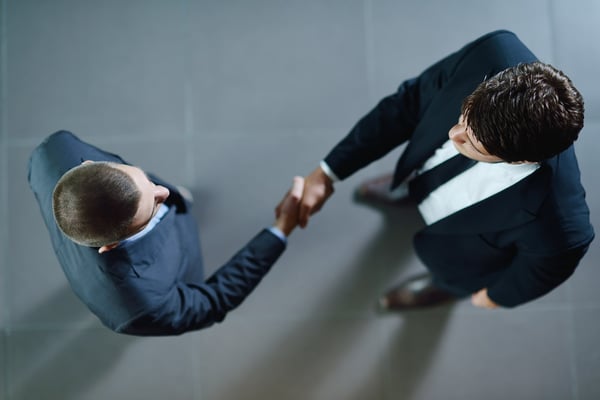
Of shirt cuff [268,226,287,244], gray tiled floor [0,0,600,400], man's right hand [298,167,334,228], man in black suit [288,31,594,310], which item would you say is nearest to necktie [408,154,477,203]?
man in black suit [288,31,594,310]

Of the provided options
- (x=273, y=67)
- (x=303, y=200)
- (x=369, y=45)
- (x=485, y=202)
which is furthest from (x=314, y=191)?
(x=369, y=45)

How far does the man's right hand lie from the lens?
152cm

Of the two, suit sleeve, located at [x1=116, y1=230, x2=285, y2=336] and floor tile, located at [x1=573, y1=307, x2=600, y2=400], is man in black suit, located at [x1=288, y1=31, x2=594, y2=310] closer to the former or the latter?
suit sleeve, located at [x1=116, y1=230, x2=285, y2=336]

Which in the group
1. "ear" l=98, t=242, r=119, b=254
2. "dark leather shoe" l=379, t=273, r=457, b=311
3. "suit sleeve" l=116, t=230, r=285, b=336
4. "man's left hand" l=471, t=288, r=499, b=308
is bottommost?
"dark leather shoe" l=379, t=273, r=457, b=311

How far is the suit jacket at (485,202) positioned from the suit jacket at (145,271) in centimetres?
45

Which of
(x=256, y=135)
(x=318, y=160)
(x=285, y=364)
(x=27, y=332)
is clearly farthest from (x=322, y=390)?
(x=27, y=332)

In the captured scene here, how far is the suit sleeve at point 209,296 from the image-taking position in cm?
114

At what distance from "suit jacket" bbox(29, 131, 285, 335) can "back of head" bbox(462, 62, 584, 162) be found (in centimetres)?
70

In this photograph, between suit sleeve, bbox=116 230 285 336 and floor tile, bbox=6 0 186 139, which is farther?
floor tile, bbox=6 0 186 139

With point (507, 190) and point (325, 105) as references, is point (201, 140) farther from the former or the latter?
point (507, 190)

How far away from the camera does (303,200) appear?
Result: 154 cm

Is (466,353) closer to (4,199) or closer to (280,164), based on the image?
(280,164)

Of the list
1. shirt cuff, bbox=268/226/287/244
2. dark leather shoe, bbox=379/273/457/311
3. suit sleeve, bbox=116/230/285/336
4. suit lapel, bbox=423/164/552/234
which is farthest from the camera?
dark leather shoe, bbox=379/273/457/311

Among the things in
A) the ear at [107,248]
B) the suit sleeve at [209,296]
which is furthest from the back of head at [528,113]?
the ear at [107,248]
